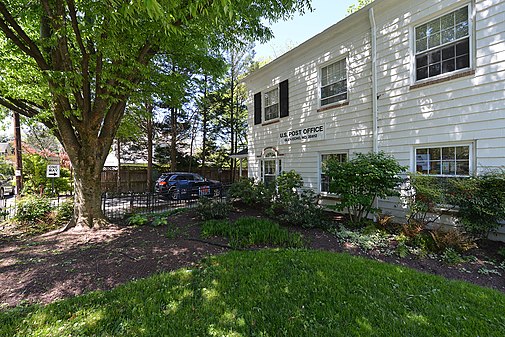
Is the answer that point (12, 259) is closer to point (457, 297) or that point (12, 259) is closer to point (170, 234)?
point (170, 234)

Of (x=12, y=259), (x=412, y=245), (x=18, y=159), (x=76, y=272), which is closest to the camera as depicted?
(x=76, y=272)

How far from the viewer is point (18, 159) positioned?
10461mm

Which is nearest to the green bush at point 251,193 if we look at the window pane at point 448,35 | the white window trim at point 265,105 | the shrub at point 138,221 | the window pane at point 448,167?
the shrub at point 138,221

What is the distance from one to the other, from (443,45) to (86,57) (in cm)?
829

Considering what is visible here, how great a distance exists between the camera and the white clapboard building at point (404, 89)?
15.9 ft

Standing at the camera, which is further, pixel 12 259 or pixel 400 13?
pixel 400 13

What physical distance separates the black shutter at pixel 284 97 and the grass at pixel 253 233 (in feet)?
17.4

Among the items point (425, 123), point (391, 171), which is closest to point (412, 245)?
point (391, 171)

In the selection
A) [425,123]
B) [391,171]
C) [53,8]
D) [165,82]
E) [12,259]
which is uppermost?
[53,8]

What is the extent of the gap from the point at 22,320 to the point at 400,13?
9323mm

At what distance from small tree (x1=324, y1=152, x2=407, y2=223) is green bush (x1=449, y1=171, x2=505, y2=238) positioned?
3.90ft

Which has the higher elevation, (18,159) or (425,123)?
(425,123)

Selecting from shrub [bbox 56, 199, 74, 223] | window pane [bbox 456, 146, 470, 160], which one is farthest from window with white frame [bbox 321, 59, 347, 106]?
shrub [bbox 56, 199, 74, 223]

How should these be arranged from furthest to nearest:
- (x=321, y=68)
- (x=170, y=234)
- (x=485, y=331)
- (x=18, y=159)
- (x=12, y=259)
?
(x=18, y=159)
(x=321, y=68)
(x=170, y=234)
(x=12, y=259)
(x=485, y=331)
